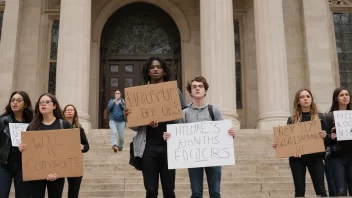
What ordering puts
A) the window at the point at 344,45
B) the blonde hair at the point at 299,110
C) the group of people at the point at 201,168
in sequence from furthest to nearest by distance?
the window at the point at 344,45 < the blonde hair at the point at 299,110 < the group of people at the point at 201,168

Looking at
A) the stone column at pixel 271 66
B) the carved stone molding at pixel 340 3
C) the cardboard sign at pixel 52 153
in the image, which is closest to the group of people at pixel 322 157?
the cardboard sign at pixel 52 153

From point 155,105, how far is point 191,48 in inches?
608

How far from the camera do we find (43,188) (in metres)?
5.44

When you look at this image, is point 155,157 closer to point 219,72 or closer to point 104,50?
point 219,72

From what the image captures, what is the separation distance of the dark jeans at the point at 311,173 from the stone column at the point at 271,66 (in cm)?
884

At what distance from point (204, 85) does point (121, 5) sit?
16.3 metres

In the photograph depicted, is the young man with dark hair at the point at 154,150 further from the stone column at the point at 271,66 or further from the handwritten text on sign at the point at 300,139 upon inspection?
the stone column at the point at 271,66

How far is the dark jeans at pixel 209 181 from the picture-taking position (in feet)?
18.0

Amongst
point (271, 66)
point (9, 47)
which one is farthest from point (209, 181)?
point (9, 47)

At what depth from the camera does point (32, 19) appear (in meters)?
20.0

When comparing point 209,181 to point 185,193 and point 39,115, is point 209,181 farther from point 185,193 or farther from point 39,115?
point 185,193

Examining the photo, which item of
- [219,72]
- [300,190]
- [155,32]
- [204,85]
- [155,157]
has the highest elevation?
[155,32]

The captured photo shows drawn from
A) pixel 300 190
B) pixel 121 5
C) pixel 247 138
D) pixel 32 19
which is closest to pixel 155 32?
pixel 121 5

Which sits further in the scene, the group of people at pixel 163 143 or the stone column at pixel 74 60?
the stone column at pixel 74 60
